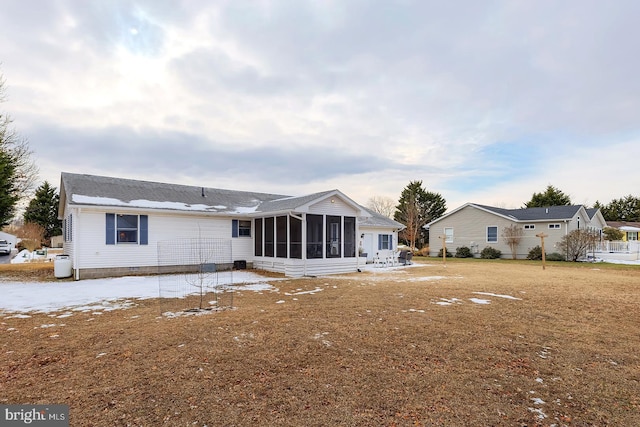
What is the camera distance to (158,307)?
773 centimetres

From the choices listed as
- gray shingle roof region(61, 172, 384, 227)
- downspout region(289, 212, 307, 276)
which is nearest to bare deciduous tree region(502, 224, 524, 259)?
gray shingle roof region(61, 172, 384, 227)

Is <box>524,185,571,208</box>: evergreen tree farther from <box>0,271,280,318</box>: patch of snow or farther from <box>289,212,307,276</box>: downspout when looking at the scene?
<box>0,271,280,318</box>: patch of snow

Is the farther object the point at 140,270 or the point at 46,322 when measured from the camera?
the point at 140,270

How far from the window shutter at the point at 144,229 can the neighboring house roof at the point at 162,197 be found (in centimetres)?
54

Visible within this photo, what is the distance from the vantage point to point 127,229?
43.3 ft

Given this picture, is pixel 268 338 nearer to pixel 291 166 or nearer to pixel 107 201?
pixel 107 201

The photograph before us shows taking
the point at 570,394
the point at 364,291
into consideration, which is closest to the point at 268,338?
the point at 570,394

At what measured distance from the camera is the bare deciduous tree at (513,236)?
25.8m

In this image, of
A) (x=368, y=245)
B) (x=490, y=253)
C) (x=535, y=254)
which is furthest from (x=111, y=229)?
(x=535, y=254)

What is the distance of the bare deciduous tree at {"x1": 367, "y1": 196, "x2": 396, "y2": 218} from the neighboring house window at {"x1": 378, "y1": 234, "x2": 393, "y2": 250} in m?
26.8

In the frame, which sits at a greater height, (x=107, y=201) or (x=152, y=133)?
(x=152, y=133)

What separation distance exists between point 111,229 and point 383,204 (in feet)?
136

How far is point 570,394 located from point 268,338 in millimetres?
A: 3913

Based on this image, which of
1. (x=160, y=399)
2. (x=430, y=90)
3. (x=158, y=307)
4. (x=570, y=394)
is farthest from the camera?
(x=430, y=90)
